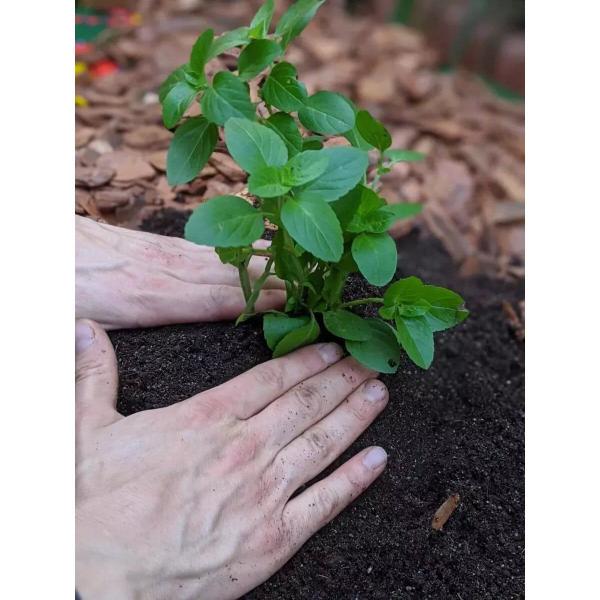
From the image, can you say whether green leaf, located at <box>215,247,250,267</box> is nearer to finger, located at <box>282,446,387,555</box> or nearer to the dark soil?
the dark soil

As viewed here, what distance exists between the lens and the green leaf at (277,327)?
1.09m

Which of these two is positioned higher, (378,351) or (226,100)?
(226,100)

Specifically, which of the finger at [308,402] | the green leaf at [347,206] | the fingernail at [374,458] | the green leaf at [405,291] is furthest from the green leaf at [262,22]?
the fingernail at [374,458]

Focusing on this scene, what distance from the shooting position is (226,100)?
931mm

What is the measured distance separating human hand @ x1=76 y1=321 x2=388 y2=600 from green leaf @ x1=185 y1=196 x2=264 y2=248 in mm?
260

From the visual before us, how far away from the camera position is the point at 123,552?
857 mm

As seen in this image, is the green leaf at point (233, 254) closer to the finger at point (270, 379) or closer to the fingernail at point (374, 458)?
the finger at point (270, 379)

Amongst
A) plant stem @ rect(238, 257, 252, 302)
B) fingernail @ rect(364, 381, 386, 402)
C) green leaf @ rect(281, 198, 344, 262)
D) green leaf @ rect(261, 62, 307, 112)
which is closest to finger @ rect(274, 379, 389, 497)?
fingernail @ rect(364, 381, 386, 402)

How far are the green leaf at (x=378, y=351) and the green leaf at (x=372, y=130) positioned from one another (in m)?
0.26

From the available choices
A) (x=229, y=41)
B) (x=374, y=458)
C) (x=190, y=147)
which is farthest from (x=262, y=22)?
(x=374, y=458)

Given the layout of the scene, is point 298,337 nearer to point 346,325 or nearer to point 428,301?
point 346,325

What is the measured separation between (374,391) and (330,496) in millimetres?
179

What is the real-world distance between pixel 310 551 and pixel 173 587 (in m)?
0.21
